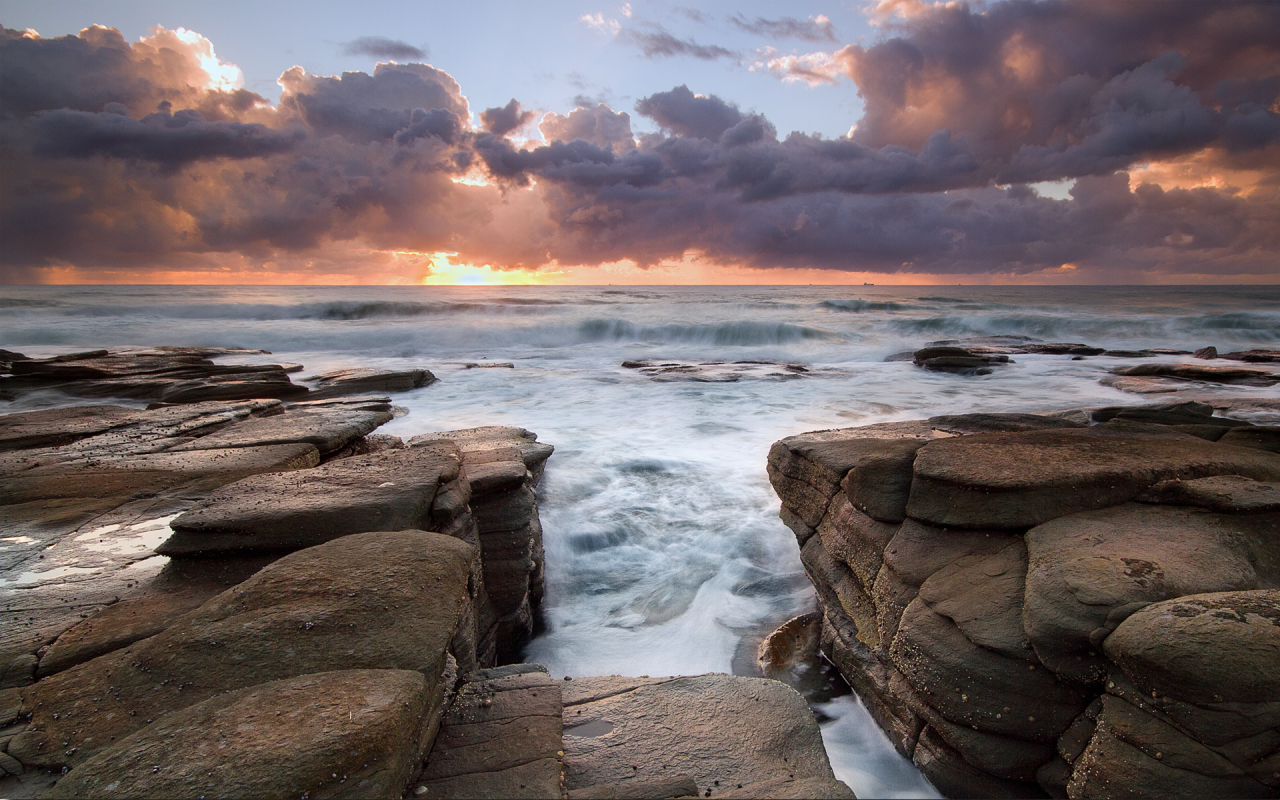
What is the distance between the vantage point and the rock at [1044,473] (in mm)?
2848

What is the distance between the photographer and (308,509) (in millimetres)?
2867

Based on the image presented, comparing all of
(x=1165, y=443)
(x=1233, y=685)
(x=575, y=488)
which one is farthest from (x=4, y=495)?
(x=1165, y=443)

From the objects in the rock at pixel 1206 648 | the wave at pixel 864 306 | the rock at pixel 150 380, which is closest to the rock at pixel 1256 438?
the rock at pixel 1206 648

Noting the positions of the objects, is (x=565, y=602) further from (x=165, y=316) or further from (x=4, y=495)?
(x=165, y=316)

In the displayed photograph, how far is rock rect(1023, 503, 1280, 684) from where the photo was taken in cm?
214

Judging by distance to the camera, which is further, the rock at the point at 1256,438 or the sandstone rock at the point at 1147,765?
the rock at the point at 1256,438

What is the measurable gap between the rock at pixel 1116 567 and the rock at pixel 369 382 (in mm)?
9507

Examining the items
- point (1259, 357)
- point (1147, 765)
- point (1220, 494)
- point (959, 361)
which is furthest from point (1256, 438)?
point (1259, 357)

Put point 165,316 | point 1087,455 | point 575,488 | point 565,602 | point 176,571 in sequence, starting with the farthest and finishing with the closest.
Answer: point 165,316, point 575,488, point 565,602, point 1087,455, point 176,571

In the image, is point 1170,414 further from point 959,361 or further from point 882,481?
point 959,361

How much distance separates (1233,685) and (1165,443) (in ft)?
7.43

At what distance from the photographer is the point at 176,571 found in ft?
8.82

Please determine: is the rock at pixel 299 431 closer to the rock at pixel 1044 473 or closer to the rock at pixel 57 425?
the rock at pixel 57 425

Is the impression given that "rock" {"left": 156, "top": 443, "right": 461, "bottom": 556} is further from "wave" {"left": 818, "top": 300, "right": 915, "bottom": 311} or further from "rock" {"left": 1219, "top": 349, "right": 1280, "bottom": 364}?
"wave" {"left": 818, "top": 300, "right": 915, "bottom": 311}
